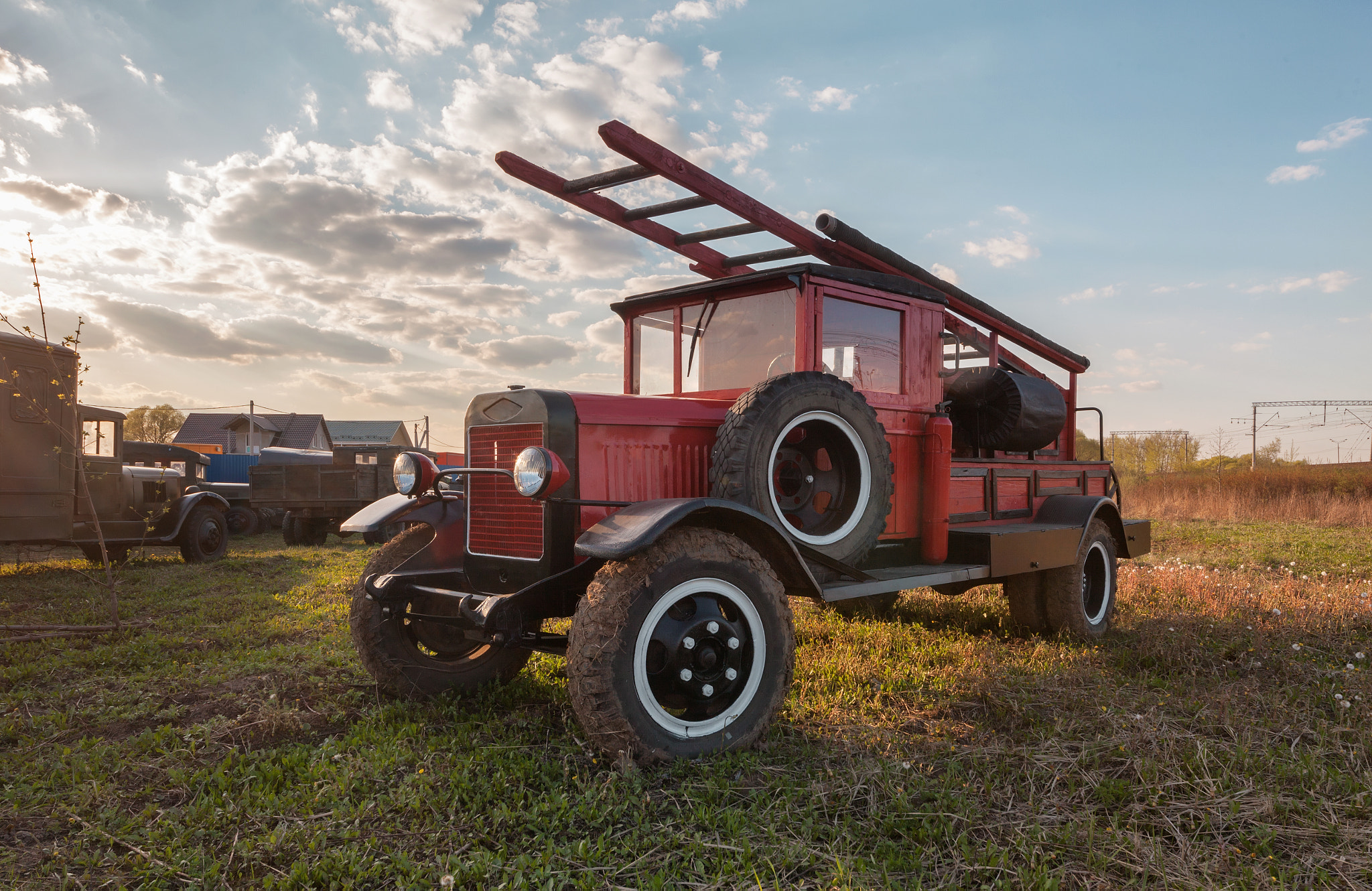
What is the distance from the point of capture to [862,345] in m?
4.90

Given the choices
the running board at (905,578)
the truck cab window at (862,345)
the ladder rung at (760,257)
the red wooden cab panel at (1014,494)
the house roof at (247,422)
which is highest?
the house roof at (247,422)

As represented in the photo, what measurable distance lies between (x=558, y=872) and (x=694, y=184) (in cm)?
337

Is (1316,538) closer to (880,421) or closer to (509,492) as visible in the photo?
(880,421)

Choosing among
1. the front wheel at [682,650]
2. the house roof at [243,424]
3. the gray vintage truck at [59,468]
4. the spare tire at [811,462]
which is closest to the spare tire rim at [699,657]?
the front wheel at [682,650]

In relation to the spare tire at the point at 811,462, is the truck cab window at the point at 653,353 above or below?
above

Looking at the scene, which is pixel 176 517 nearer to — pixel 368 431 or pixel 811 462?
pixel 811 462

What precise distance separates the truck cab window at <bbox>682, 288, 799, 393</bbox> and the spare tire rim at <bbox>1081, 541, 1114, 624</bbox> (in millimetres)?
3481

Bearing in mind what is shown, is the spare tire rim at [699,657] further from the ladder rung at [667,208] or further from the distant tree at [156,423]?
the distant tree at [156,423]

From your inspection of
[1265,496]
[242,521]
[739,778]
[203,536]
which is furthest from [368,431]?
[739,778]

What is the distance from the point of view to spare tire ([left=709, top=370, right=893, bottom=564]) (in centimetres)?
374

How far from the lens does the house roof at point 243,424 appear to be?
4438cm

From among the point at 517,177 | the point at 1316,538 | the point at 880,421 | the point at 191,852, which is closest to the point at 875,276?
the point at 880,421

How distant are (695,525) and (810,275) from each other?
1.83 meters

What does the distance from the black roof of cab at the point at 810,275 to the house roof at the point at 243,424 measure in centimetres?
4485
